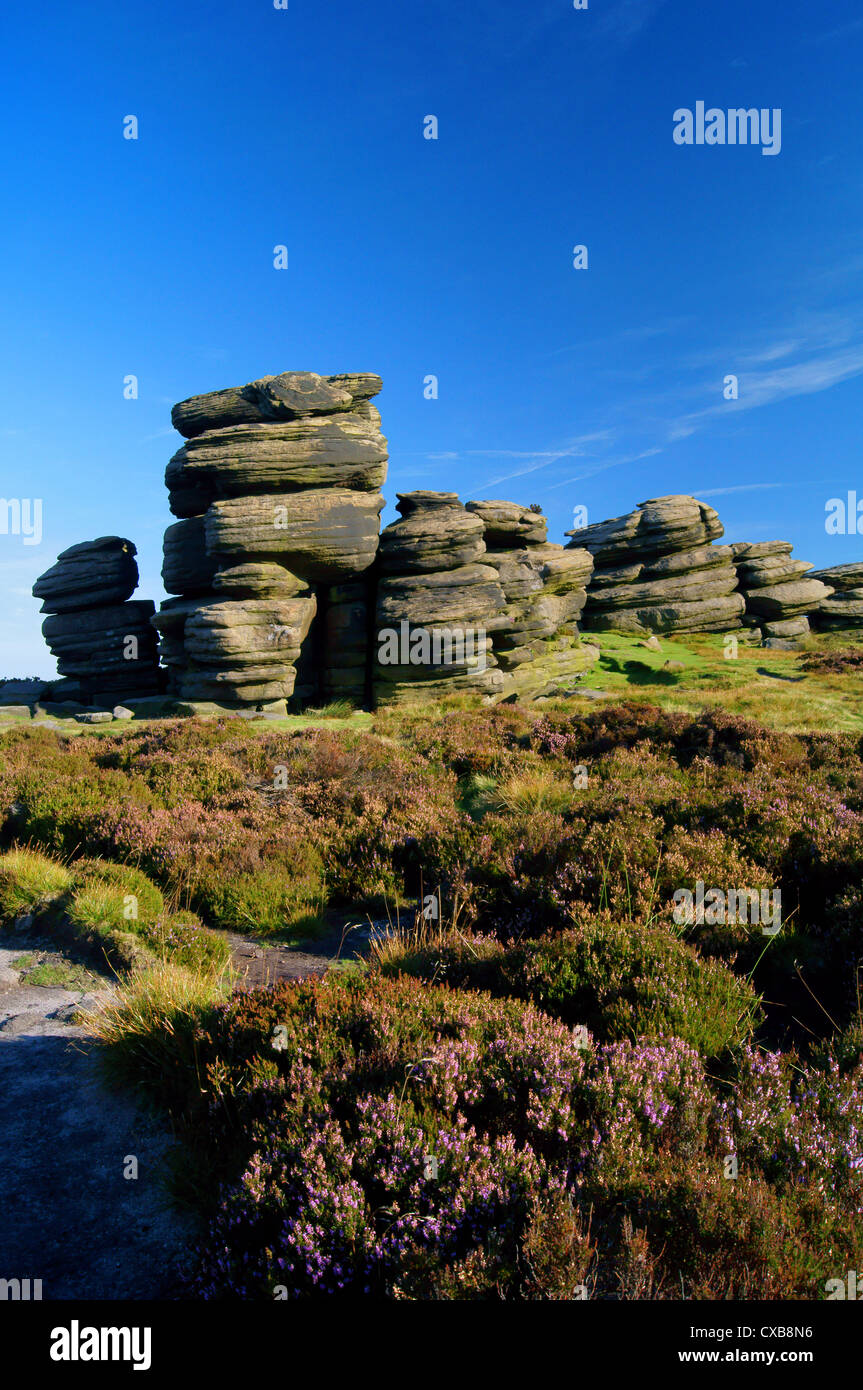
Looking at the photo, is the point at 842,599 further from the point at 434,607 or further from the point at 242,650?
the point at 242,650

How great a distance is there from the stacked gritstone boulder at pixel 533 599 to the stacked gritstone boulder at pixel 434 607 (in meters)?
1.77

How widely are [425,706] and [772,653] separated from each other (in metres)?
27.9

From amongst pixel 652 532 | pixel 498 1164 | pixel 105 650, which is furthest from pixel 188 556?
pixel 498 1164

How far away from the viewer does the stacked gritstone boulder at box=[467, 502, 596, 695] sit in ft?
148

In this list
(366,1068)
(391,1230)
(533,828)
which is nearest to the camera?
(391,1230)

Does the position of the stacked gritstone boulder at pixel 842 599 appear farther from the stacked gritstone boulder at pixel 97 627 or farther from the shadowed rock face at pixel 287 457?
the stacked gritstone boulder at pixel 97 627

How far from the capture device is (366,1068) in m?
5.13

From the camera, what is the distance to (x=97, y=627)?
45.8m

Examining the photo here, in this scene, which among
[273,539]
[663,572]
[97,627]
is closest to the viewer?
[273,539]

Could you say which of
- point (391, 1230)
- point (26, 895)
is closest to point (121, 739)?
point (26, 895)

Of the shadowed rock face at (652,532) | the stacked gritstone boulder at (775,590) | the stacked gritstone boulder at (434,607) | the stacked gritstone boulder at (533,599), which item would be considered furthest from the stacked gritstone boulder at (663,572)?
the stacked gritstone boulder at (434,607)

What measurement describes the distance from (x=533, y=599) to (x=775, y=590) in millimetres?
29362
